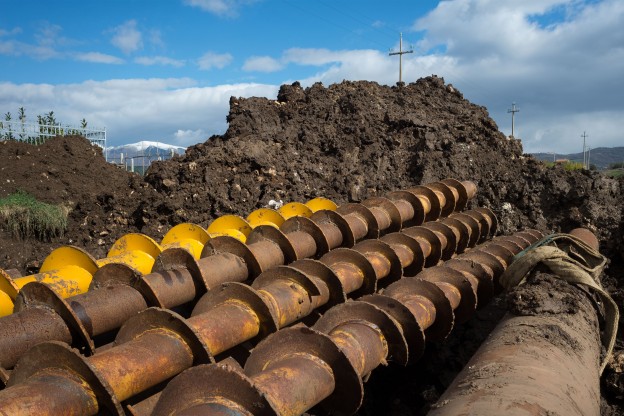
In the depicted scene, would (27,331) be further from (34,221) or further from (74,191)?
(74,191)

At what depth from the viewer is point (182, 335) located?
7.87 feet

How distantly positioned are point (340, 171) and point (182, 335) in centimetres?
557

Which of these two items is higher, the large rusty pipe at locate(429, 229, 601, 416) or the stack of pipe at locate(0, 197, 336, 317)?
the stack of pipe at locate(0, 197, 336, 317)

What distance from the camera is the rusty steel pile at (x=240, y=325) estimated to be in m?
1.98

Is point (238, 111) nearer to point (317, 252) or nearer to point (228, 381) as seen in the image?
point (317, 252)

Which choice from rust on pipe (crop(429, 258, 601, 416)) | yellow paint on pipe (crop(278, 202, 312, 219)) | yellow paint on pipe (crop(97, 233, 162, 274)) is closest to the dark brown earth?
yellow paint on pipe (crop(278, 202, 312, 219))

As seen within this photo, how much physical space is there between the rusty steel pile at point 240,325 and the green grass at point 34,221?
16.8 ft

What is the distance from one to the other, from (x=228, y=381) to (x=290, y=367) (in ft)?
1.28

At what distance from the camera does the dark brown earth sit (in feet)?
23.0

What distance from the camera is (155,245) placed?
13.2 ft

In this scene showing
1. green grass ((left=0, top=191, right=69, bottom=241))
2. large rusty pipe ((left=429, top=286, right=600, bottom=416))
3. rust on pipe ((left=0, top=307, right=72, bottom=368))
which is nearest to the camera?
large rusty pipe ((left=429, top=286, right=600, bottom=416))

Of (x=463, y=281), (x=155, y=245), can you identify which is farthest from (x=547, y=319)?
(x=155, y=245)

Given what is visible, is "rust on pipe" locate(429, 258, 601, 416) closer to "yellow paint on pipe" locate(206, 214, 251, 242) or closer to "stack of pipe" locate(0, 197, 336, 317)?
"stack of pipe" locate(0, 197, 336, 317)

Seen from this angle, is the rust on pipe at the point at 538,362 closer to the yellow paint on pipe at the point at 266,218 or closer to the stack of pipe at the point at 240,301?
the stack of pipe at the point at 240,301
